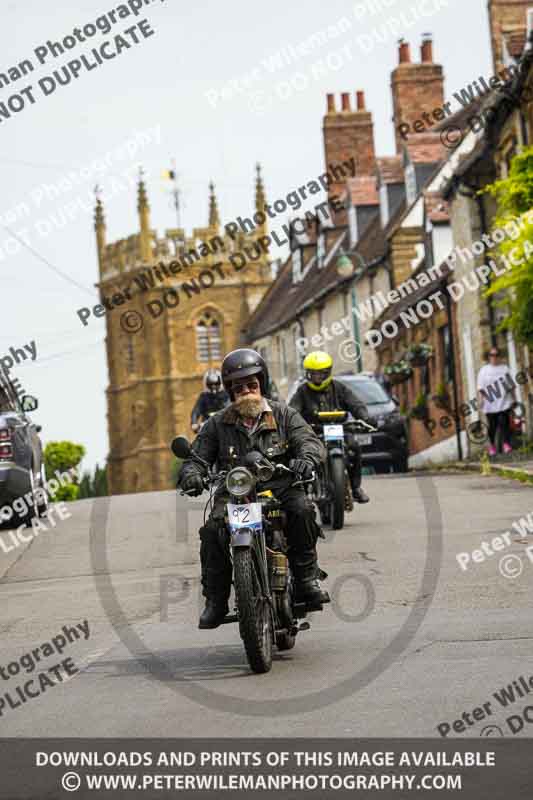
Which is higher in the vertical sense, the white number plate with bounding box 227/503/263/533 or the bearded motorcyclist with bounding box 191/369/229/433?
the bearded motorcyclist with bounding box 191/369/229/433

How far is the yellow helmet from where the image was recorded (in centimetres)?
1542

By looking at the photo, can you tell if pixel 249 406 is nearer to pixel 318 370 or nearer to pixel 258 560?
pixel 258 560

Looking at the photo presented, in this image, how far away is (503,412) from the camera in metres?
27.2

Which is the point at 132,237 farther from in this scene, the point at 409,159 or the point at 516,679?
the point at 516,679

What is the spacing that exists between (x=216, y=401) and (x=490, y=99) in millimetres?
14741

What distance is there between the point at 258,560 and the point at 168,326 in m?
97.0

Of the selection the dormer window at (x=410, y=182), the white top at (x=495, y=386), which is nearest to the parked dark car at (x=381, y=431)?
the white top at (x=495, y=386)

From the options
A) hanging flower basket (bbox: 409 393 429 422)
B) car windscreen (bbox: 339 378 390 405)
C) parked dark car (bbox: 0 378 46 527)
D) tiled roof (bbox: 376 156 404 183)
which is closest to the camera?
parked dark car (bbox: 0 378 46 527)

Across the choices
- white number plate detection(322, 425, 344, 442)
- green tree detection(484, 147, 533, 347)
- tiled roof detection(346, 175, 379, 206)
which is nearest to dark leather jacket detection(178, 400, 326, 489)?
white number plate detection(322, 425, 344, 442)

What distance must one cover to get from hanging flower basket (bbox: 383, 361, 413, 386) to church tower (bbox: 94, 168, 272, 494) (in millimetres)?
58802

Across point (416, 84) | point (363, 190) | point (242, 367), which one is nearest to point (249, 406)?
point (242, 367)

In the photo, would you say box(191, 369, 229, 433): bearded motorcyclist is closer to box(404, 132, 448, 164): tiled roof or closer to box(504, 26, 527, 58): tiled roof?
box(504, 26, 527, 58): tiled roof

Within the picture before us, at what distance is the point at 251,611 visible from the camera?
A: 7.68 m

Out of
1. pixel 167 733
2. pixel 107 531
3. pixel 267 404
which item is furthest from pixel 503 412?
pixel 167 733
